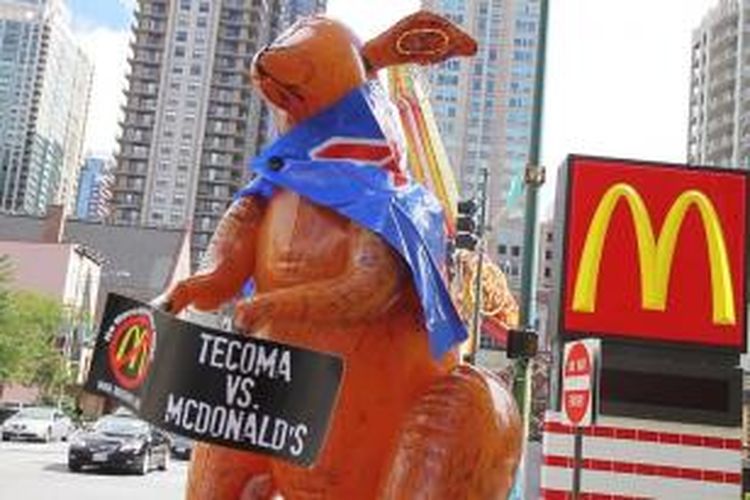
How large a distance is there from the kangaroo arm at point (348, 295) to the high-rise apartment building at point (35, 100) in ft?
411

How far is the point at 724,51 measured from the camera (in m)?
105

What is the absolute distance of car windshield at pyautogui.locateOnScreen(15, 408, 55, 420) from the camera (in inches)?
1225

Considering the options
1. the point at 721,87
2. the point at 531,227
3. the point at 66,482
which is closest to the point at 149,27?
the point at 721,87

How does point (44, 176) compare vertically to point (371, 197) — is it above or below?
above

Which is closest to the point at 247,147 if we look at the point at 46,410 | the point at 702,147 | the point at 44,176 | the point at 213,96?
the point at 213,96

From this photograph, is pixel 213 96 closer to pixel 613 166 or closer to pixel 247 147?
pixel 247 147

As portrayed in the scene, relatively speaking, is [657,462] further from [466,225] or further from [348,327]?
[466,225]

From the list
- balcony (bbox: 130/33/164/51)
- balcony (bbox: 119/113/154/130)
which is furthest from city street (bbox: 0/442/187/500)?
balcony (bbox: 130/33/164/51)

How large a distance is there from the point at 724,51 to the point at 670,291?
104 meters

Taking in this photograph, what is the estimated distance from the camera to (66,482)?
58.2 feet

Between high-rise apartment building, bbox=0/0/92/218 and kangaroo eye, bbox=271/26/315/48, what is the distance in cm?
12487

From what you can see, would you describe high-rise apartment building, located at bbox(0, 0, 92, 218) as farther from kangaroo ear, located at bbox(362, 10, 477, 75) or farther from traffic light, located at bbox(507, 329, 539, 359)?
kangaroo ear, located at bbox(362, 10, 477, 75)

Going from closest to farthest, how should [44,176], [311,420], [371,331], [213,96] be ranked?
[311,420] < [371,331] < [213,96] < [44,176]

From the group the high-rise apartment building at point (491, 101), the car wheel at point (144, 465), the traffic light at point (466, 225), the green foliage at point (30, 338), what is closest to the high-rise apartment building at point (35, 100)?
the green foliage at point (30, 338)
